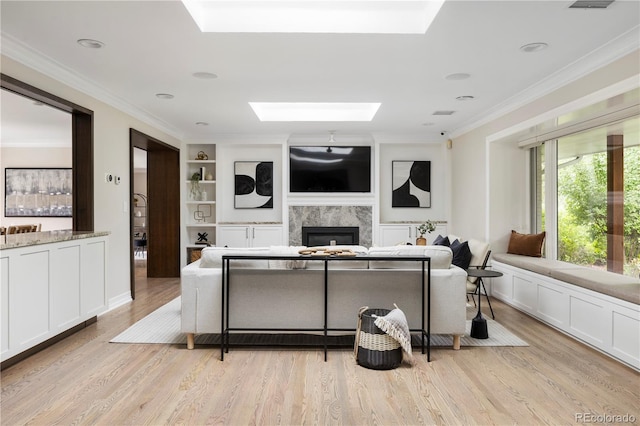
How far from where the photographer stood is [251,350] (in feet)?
11.5

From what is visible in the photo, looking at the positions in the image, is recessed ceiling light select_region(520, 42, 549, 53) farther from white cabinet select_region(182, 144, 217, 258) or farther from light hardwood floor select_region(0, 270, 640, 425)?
white cabinet select_region(182, 144, 217, 258)

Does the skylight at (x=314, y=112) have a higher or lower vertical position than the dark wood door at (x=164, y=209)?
higher

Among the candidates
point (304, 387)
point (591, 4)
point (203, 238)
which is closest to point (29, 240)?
point (304, 387)

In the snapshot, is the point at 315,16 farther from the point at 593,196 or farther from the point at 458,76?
the point at 593,196

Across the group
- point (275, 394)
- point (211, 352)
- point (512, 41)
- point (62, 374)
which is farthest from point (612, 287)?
point (62, 374)

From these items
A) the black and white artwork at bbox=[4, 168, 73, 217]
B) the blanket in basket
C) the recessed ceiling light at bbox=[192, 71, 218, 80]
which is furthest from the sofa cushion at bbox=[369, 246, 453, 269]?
the black and white artwork at bbox=[4, 168, 73, 217]

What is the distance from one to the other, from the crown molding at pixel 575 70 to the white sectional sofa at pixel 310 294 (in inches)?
79.6

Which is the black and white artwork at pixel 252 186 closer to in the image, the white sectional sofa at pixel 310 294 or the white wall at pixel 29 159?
the white wall at pixel 29 159

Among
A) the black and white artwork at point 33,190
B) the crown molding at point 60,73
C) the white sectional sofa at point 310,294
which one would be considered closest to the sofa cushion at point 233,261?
the white sectional sofa at point 310,294

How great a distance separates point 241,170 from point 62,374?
17.1ft

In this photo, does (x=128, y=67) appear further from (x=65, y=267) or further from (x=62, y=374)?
(x=62, y=374)

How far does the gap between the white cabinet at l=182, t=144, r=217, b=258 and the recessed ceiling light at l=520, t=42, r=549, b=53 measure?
5.41 metres

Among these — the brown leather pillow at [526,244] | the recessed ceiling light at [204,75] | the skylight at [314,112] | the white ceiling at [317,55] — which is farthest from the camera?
the skylight at [314,112]

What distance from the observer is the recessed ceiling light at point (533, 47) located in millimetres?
3334
